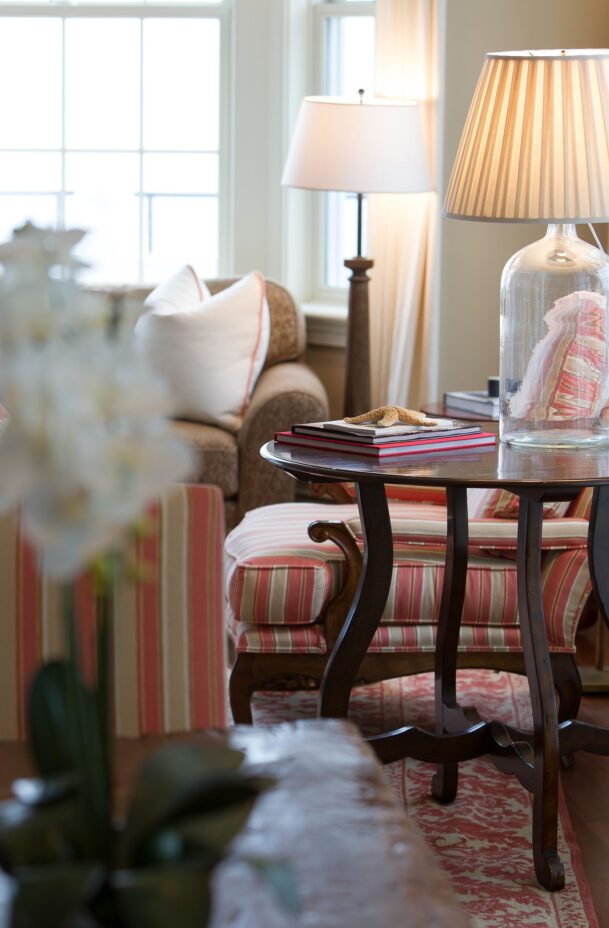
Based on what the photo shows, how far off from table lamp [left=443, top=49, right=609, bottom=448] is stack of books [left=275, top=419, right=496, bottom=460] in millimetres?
96

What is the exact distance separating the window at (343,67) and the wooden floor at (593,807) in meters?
2.51

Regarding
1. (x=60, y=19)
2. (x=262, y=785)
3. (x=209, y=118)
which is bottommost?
(x=262, y=785)

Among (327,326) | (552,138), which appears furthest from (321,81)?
(552,138)

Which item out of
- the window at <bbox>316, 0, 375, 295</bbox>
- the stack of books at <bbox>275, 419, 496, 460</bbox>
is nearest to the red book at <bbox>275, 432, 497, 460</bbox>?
the stack of books at <bbox>275, 419, 496, 460</bbox>

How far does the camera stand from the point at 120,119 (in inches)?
193

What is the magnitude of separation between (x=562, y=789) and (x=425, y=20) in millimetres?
2647

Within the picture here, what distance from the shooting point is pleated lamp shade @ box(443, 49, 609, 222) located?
2004mm

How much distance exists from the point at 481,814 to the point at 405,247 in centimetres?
233

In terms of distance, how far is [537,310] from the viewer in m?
2.08

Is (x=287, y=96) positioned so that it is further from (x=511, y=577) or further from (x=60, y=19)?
(x=511, y=577)

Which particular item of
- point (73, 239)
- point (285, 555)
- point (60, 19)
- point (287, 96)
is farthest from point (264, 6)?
point (73, 239)

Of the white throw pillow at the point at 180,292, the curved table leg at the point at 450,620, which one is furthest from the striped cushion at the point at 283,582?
the white throw pillow at the point at 180,292

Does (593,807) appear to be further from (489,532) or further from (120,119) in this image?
(120,119)

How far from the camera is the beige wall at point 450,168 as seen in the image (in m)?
3.75
